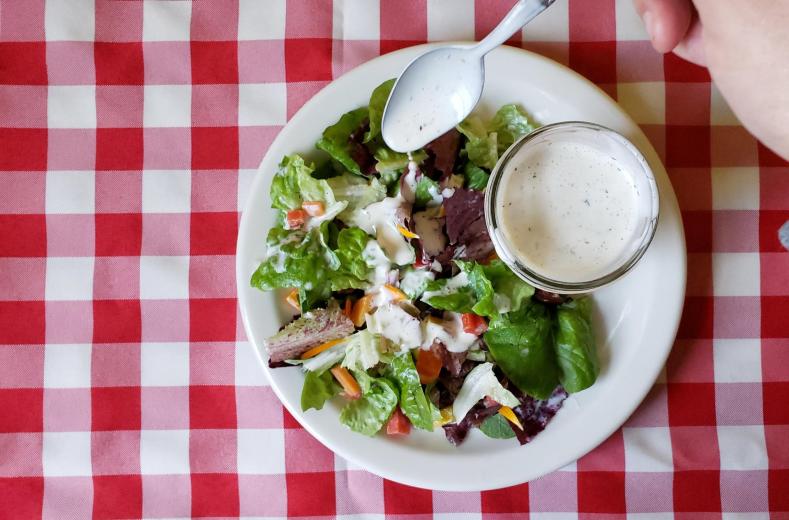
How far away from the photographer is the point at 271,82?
144cm

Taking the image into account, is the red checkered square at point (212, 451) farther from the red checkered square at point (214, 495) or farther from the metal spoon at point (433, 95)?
the metal spoon at point (433, 95)

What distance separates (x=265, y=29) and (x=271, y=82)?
0.10 m

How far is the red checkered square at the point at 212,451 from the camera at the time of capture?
58.2 inches

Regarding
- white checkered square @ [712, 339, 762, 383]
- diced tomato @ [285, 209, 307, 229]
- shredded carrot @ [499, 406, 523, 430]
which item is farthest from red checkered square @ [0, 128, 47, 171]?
white checkered square @ [712, 339, 762, 383]

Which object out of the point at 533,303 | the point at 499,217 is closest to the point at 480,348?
the point at 533,303

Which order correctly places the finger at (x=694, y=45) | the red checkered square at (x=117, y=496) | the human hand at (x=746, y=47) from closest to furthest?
1. the human hand at (x=746, y=47)
2. the finger at (x=694, y=45)
3. the red checkered square at (x=117, y=496)

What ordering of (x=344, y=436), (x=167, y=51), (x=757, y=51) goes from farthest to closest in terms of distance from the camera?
(x=167, y=51), (x=344, y=436), (x=757, y=51)

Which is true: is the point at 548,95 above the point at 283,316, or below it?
above

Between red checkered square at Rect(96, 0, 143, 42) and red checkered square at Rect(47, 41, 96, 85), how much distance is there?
4 centimetres

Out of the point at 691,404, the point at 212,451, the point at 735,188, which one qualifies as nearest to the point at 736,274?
the point at 735,188

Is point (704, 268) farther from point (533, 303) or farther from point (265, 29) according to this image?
point (265, 29)

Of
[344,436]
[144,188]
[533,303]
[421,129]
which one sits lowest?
[344,436]

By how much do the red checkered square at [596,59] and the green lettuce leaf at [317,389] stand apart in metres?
0.75

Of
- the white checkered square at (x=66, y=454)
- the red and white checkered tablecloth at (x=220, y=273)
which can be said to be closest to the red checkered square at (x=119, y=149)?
the red and white checkered tablecloth at (x=220, y=273)
